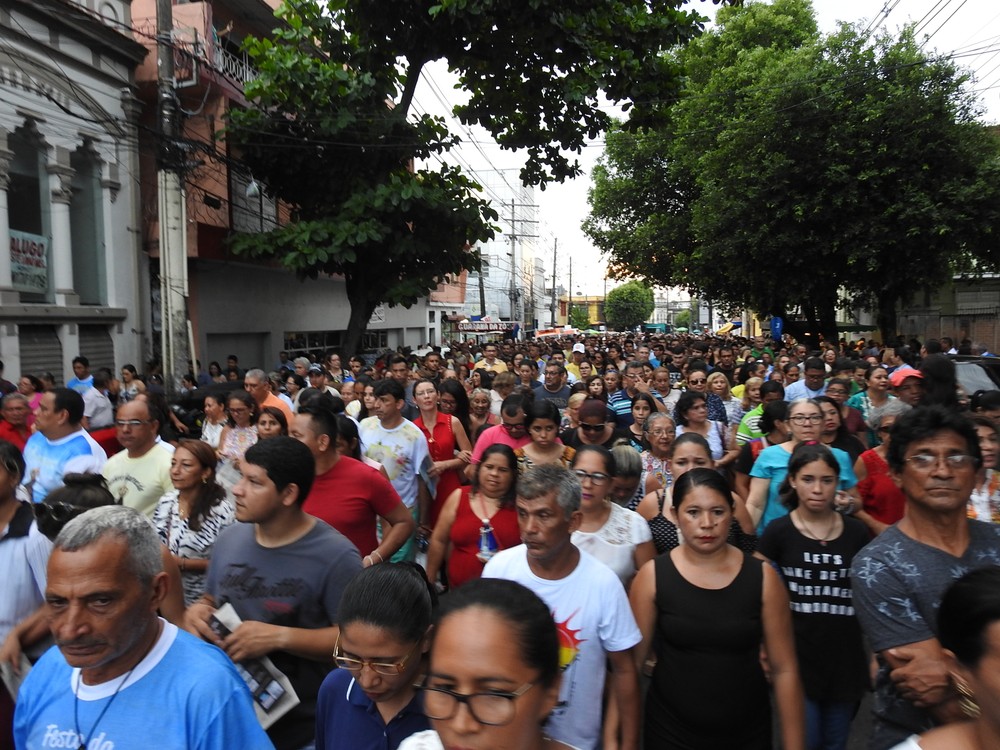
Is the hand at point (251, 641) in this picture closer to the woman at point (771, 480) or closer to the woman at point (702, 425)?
the woman at point (771, 480)

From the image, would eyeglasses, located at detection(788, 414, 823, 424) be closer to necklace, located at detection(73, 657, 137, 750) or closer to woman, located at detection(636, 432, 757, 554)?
woman, located at detection(636, 432, 757, 554)

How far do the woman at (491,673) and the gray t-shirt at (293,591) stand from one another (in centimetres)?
97

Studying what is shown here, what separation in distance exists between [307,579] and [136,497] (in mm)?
2060

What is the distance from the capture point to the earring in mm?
1811

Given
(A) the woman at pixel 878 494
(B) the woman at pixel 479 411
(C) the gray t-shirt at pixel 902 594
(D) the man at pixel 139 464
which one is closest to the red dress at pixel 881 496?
(A) the woman at pixel 878 494

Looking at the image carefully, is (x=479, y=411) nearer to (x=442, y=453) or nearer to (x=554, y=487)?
(x=442, y=453)

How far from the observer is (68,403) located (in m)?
4.70

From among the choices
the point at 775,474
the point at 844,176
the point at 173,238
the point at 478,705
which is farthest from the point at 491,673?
the point at 844,176

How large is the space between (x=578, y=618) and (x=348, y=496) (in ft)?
5.39

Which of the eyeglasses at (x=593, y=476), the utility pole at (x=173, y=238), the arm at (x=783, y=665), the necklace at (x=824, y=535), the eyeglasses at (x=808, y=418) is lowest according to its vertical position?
the arm at (x=783, y=665)

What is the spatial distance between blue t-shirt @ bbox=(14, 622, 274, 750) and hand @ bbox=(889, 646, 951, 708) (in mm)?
1759

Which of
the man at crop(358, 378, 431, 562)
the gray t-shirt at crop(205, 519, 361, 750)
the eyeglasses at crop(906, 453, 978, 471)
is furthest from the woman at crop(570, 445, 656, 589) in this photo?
the man at crop(358, 378, 431, 562)

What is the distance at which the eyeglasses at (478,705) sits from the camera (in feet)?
4.78

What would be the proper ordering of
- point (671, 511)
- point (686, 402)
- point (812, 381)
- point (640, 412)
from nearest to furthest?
point (671, 511)
point (686, 402)
point (640, 412)
point (812, 381)
